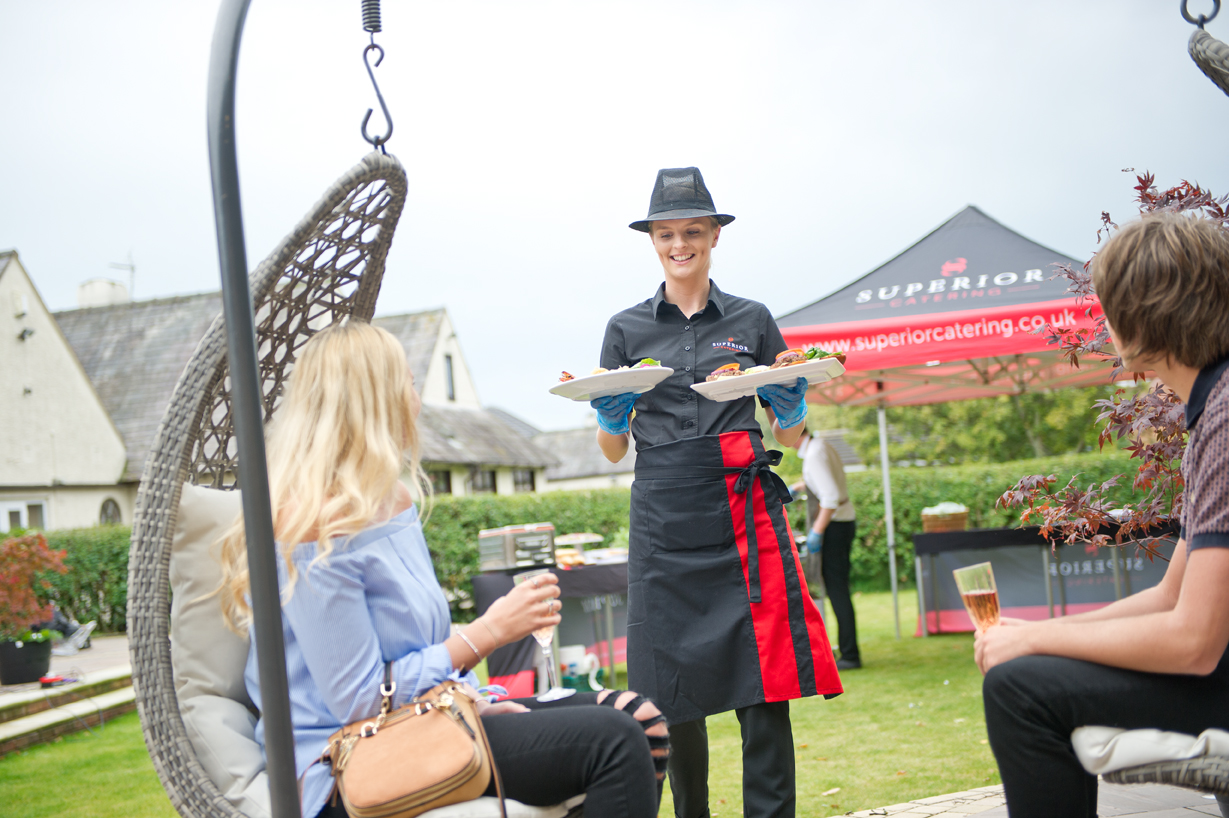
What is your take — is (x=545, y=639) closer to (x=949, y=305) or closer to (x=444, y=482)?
(x=949, y=305)

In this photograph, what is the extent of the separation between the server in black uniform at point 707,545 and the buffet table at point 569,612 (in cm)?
259

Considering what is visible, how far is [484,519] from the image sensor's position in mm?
12867

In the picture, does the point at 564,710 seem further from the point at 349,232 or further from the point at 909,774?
the point at 909,774

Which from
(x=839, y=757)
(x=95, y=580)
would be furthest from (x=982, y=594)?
(x=95, y=580)

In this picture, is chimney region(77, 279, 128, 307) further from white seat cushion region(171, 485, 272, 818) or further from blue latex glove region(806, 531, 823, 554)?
white seat cushion region(171, 485, 272, 818)

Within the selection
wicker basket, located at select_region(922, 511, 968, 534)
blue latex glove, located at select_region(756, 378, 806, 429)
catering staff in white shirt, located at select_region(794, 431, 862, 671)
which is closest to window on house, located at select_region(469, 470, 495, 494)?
wicker basket, located at select_region(922, 511, 968, 534)

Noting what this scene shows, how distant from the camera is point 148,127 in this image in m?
5.54

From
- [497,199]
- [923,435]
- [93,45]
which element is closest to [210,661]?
[93,45]

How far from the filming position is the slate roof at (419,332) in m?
24.9

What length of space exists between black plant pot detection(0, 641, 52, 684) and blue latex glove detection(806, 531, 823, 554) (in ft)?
23.2

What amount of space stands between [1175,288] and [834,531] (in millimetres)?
5533

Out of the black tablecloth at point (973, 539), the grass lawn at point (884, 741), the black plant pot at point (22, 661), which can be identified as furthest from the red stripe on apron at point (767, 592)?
the black plant pot at point (22, 661)

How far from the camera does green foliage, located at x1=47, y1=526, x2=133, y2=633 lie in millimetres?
13922

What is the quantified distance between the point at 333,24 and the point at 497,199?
9781 mm
